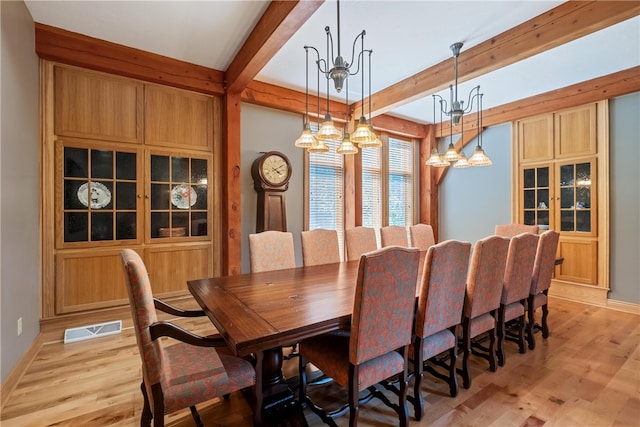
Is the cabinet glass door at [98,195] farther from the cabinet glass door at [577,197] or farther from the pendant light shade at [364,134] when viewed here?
the cabinet glass door at [577,197]

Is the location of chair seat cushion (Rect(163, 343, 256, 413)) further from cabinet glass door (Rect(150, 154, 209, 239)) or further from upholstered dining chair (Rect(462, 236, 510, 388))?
cabinet glass door (Rect(150, 154, 209, 239))

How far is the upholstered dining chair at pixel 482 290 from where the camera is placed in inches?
79.9

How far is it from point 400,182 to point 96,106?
4.50 meters

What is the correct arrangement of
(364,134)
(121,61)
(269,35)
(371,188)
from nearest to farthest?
(364,134)
(269,35)
(121,61)
(371,188)

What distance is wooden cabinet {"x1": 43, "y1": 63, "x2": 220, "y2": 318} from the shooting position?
9.21 feet

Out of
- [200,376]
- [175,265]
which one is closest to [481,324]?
[200,376]

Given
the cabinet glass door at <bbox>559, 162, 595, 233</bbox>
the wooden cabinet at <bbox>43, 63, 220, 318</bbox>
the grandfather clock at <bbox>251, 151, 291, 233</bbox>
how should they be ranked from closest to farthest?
the wooden cabinet at <bbox>43, 63, 220, 318</bbox> < the grandfather clock at <bbox>251, 151, 291, 233</bbox> < the cabinet glass door at <bbox>559, 162, 595, 233</bbox>

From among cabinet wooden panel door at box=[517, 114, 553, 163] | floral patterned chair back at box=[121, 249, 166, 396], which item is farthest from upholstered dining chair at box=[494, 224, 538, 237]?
floral patterned chair back at box=[121, 249, 166, 396]

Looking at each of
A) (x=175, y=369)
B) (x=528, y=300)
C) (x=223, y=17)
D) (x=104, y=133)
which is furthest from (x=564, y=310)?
(x=104, y=133)

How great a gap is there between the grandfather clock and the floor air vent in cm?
170

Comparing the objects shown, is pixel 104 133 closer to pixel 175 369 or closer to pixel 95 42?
pixel 95 42

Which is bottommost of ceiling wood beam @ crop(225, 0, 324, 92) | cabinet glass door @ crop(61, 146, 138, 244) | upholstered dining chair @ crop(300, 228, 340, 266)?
upholstered dining chair @ crop(300, 228, 340, 266)

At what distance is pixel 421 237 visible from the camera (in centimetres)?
384

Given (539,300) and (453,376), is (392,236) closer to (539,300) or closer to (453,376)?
(539,300)
